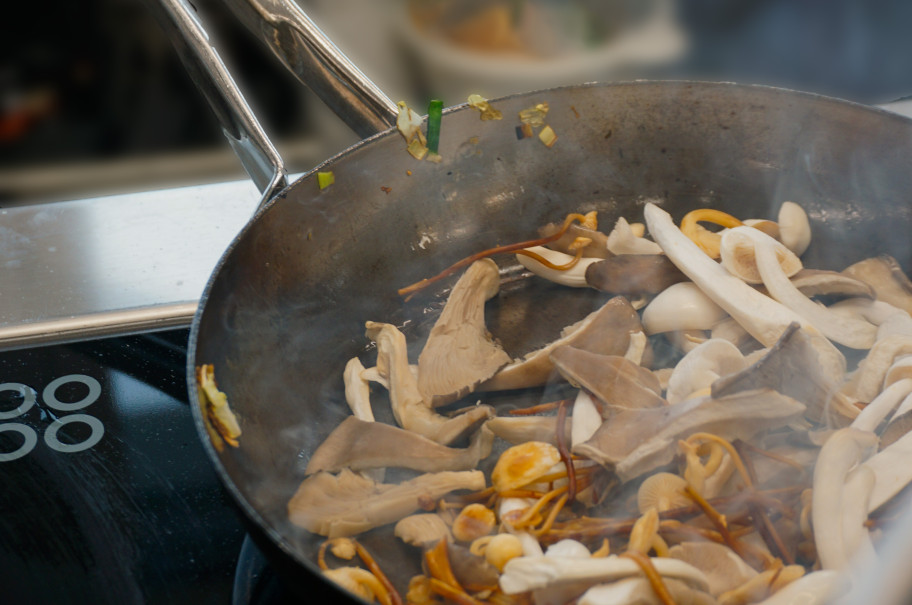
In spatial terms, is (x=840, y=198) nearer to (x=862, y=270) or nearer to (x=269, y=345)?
(x=862, y=270)

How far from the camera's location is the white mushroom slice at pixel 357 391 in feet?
3.19

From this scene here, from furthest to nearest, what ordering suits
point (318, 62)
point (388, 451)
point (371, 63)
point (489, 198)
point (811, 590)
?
point (371, 63), point (489, 198), point (318, 62), point (388, 451), point (811, 590)

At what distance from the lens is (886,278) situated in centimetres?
106

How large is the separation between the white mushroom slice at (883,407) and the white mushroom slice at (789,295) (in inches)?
5.8

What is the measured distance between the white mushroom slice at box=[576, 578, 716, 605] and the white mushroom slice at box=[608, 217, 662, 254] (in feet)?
1.84

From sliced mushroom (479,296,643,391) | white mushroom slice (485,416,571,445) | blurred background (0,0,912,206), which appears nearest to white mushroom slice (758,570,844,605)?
white mushroom slice (485,416,571,445)

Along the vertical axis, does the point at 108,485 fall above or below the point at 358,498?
below

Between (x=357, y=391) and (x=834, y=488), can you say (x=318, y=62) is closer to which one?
(x=357, y=391)

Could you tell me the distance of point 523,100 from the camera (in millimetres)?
1165

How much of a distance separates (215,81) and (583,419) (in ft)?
2.05

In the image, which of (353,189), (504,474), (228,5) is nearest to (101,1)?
(228,5)

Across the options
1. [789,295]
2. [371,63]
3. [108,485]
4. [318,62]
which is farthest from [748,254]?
[371,63]

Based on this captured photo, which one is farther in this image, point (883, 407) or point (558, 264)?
point (558, 264)

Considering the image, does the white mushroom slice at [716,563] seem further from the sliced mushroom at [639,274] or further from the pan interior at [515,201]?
the sliced mushroom at [639,274]
